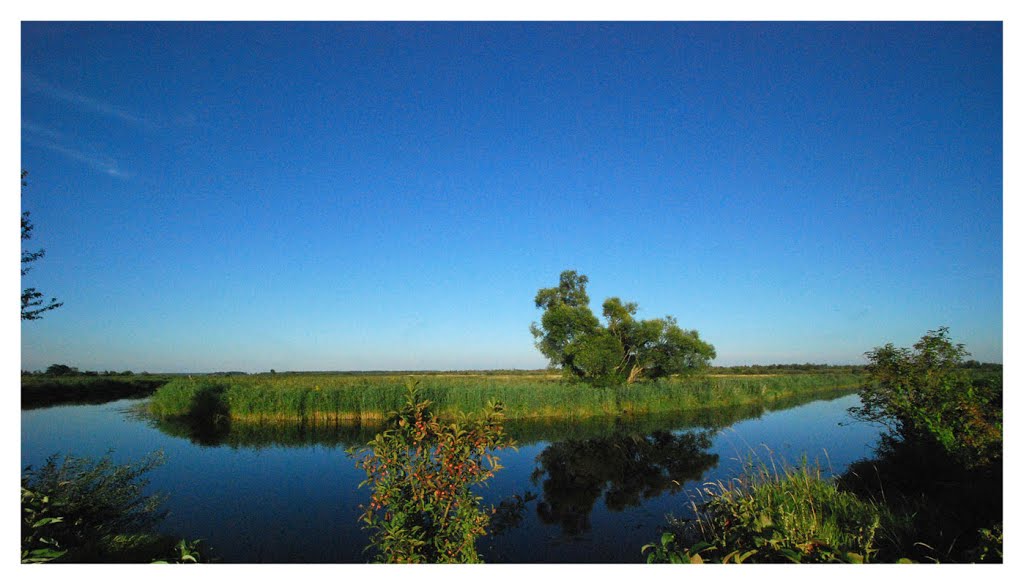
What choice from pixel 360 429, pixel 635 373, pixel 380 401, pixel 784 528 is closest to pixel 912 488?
pixel 784 528

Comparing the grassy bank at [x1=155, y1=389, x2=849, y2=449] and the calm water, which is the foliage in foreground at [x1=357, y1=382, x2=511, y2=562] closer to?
the calm water

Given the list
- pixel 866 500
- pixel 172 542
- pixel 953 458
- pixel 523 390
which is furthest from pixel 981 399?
pixel 523 390

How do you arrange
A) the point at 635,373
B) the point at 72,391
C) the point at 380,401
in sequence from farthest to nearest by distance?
the point at 72,391
the point at 635,373
the point at 380,401

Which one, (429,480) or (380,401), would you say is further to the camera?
(380,401)

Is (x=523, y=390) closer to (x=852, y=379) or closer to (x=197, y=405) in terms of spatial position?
(x=197, y=405)

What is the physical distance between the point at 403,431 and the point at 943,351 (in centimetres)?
807

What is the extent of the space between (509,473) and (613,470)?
8.28ft

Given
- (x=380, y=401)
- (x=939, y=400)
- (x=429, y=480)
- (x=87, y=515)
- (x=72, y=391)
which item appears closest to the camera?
(x=429, y=480)

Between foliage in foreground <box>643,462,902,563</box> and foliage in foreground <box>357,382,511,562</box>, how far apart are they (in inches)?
44.9

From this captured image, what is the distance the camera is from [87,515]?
529cm

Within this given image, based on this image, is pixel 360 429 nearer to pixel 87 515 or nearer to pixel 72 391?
pixel 87 515

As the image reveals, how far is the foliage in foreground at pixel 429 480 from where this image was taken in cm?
312

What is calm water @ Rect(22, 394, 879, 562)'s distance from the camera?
756cm
